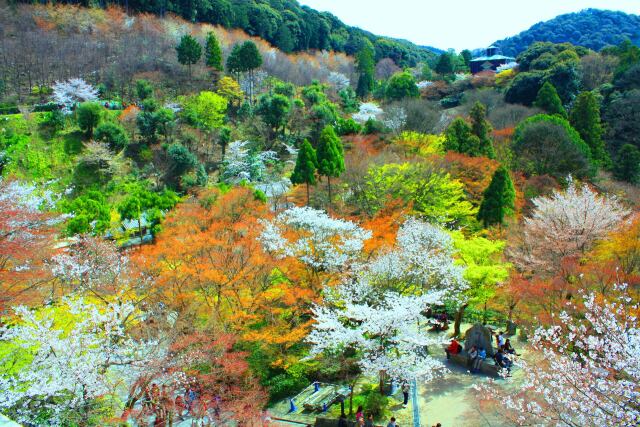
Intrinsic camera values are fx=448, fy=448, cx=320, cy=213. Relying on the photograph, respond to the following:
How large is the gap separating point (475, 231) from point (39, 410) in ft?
69.0

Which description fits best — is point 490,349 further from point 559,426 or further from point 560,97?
point 560,97

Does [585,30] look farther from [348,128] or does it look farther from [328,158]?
[328,158]

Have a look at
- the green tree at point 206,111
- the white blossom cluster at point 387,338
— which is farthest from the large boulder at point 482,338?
the green tree at point 206,111

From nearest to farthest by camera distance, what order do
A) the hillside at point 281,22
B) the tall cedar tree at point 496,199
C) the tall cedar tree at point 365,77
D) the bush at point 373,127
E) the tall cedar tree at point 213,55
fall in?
the tall cedar tree at point 496,199 → the bush at point 373,127 → the tall cedar tree at point 213,55 → the tall cedar tree at point 365,77 → the hillside at point 281,22

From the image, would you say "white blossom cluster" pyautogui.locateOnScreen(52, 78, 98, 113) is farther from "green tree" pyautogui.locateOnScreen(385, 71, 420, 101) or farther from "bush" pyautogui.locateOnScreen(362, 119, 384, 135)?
"green tree" pyautogui.locateOnScreen(385, 71, 420, 101)

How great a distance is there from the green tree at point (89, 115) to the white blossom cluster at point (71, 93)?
300 centimetres

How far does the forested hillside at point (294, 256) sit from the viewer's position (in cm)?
1130

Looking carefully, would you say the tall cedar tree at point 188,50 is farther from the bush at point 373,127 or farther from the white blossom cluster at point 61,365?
the white blossom cluster at point 61,365

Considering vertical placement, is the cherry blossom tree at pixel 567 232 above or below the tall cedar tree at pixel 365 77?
below

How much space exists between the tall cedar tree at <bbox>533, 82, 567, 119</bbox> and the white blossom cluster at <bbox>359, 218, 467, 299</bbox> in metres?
31.6

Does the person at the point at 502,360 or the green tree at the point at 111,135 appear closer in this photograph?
the person at the point at 502,360

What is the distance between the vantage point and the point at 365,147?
3369 cm

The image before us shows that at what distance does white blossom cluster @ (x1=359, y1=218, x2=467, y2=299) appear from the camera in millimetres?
15648

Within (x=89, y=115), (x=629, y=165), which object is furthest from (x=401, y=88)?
(x=89, y=115)
